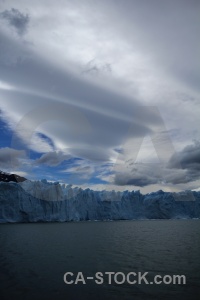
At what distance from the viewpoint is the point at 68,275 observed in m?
18.8

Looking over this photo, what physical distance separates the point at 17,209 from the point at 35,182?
415 inches

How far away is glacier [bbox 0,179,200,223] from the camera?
263 ft

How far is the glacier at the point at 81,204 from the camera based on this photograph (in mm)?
80125

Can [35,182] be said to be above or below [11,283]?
above

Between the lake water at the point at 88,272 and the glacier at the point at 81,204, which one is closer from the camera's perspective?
the lake water at the point at 88,272

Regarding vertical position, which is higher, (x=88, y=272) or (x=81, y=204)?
(x=81, y=204)

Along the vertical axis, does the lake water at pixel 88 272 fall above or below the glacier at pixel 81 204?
below

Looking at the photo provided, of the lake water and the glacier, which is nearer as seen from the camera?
the lake water

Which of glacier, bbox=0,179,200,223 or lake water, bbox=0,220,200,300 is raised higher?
glacier, bbox=0,179,200,223

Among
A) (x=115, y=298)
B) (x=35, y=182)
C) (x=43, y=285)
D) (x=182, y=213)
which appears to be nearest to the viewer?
(x=115, y=298)

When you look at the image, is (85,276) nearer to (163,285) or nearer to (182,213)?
(163,285)

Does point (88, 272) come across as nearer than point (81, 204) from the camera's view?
Yes

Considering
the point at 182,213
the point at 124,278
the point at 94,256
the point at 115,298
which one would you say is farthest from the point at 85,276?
the point at 182,213

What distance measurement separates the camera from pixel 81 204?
106 metres
